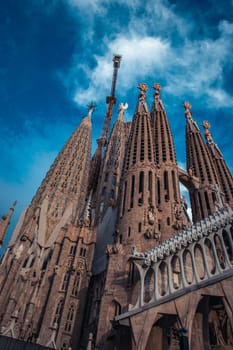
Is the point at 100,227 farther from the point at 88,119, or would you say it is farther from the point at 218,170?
the point at 88,119

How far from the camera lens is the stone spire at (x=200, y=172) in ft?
120

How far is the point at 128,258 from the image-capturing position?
2188cm

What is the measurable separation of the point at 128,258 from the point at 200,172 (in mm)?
23768

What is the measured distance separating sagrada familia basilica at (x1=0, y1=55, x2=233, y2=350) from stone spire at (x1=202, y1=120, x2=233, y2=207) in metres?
0.27

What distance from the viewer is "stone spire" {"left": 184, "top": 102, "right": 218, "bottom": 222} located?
36594 millimetres

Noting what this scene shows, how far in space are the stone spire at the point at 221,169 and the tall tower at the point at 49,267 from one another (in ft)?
61.9

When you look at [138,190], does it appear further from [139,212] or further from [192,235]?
[192,235]

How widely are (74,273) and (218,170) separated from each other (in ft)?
96.5

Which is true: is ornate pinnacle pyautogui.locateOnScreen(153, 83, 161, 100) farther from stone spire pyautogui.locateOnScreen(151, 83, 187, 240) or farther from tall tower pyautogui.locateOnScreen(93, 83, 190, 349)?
tall tower pyautogui.locateOnScreen(93, 83, 190, 349)

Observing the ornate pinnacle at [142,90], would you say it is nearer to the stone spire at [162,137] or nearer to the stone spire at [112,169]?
the stone spire at [162,137]

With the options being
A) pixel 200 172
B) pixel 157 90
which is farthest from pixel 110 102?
pixel 200 172

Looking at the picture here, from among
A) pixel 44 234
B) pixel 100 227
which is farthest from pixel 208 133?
pixel 44 234

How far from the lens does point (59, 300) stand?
2345cm

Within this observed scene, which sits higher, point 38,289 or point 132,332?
point 38,289
